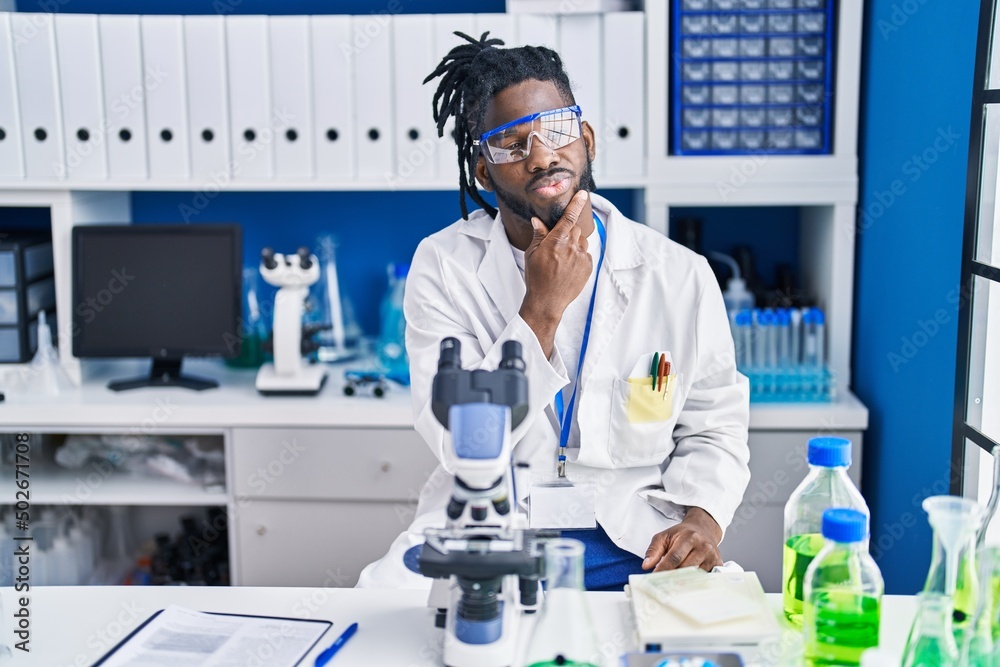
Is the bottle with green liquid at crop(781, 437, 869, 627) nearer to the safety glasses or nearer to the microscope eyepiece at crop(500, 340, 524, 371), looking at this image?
the microscope eyepiece at crop(500, 340, 524, 371)

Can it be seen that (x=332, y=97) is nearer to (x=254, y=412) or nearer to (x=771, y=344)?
(x=254, y=412)

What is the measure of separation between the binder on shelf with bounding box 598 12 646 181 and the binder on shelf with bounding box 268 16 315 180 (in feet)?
2.41

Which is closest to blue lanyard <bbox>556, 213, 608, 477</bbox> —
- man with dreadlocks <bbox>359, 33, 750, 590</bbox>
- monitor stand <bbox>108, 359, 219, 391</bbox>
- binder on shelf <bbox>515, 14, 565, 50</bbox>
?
man with dreadlocks <bbox>359, 33, 750, 590</bbox>

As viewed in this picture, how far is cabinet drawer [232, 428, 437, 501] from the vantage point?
2430 millimetres

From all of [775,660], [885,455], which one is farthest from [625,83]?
[775,660]

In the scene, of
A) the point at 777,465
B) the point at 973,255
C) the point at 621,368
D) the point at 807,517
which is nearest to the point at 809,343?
the point at 777,465

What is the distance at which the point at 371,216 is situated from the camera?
2906mm

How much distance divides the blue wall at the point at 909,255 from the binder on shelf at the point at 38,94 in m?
2.01

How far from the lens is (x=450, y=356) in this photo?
1.12m

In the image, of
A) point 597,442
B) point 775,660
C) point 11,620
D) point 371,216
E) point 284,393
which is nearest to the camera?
point 775,660

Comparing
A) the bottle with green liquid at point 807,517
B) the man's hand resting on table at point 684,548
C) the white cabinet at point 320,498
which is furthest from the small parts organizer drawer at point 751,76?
the bottle with green liquid at point 807,517

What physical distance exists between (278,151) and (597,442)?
4.09ft

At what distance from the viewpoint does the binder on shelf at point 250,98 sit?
246 cm

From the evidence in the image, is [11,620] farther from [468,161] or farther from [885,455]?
[885,455]
